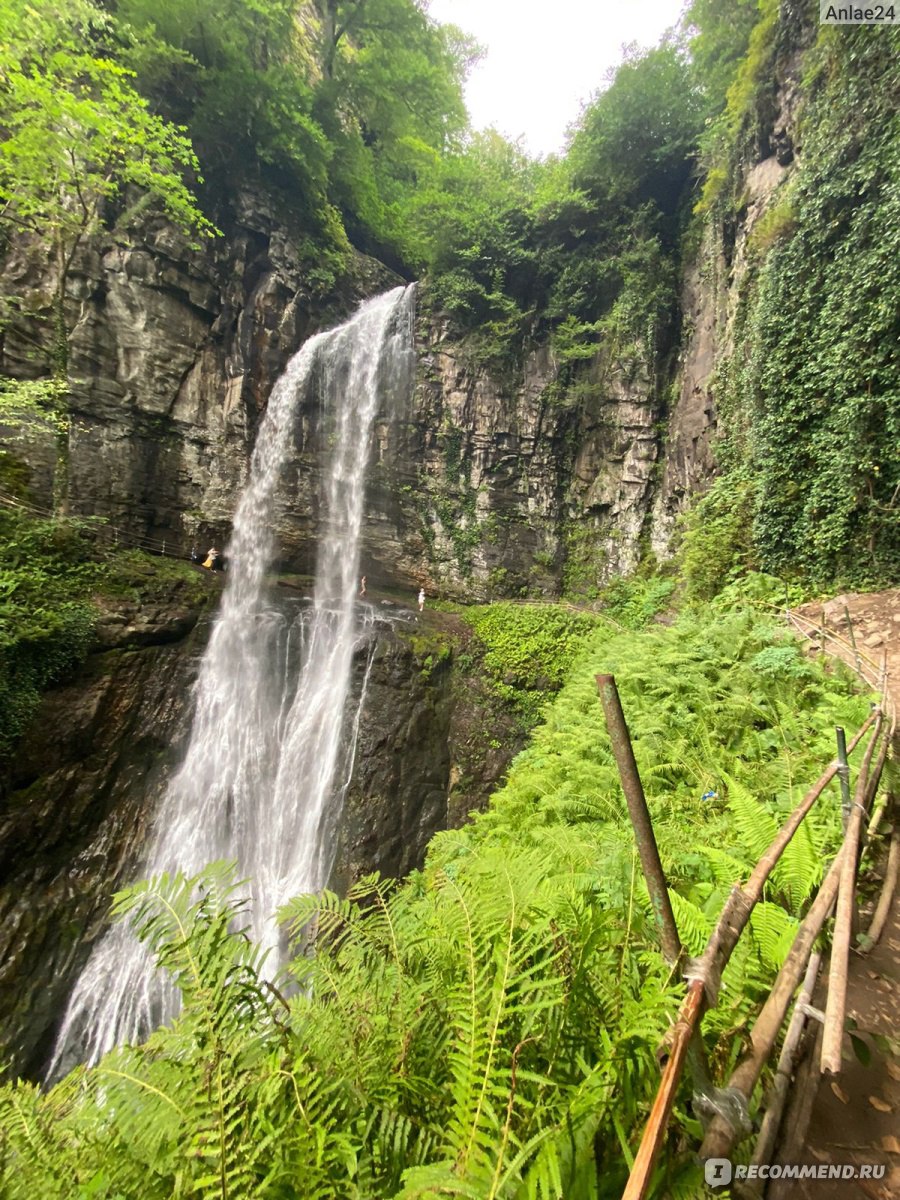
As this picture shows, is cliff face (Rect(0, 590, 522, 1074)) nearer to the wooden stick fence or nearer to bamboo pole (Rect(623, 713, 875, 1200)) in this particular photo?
the wooden stick fence

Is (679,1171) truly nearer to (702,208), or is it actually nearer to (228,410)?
(228,410)

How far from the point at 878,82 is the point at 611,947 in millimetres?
13169

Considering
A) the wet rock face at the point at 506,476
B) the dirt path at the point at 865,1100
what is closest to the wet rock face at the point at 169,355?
the wet rock face at the point at 506,476

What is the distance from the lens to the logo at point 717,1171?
3.52 feet

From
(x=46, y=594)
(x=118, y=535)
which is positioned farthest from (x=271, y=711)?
(x=118, y=535)

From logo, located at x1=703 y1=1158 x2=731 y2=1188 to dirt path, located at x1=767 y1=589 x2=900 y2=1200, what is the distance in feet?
1.11

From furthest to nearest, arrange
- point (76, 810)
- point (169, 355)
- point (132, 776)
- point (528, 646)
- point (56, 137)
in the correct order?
point (169, 355)
point (528, 646)
point (56, 137)
point (132, 776)
point (76, 810)

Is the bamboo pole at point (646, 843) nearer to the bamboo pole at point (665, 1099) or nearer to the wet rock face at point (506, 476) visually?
the bamboo pole at point (665, 1099)

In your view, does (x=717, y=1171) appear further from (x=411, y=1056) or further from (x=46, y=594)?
(x=46, y=594)

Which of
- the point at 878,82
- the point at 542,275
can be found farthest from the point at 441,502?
the point at 878,82

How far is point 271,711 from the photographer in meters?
10.7

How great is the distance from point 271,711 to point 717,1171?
10668mm

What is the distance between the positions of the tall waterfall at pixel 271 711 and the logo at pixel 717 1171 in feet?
26.2

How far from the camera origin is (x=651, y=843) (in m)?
1.34
